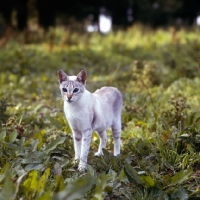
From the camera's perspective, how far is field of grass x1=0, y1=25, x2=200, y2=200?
3152 mm

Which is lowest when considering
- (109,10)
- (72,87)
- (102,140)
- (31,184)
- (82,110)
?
(109,10)

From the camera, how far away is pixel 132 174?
129 inches

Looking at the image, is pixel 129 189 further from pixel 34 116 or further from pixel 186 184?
pixel 34 116

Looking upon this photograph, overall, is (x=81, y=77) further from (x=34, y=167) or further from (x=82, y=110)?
(x=34, y=167)

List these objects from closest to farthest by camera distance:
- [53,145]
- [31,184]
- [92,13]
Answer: [31,184] → [53,145] → [92,13]

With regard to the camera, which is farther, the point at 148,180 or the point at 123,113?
the point at 123,113

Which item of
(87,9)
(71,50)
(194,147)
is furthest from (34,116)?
(87,9)

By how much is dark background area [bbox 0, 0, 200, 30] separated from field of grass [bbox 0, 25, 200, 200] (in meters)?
9.02

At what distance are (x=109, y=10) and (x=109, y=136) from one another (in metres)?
22.3

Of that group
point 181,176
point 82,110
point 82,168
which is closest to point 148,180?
point 181,176

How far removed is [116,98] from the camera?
14.2 ft

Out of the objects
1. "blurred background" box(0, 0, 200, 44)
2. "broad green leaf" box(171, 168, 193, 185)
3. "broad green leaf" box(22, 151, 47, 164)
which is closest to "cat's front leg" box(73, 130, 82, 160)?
"broad green leaf" box(22, 151, 47, 164)

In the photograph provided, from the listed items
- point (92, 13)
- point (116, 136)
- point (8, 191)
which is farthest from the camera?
point (92, 13)

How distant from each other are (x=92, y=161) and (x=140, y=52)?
9.38 m
